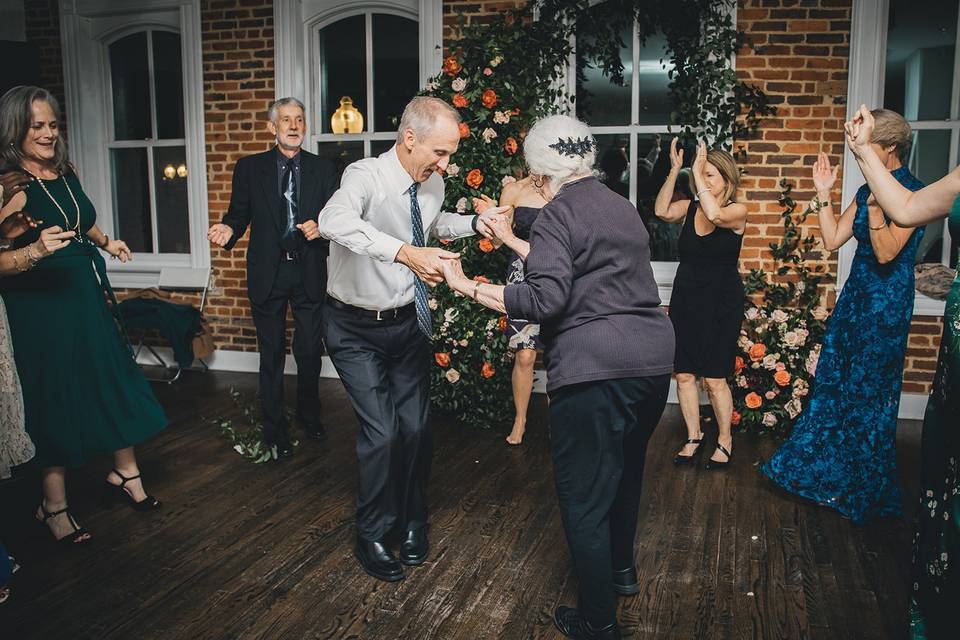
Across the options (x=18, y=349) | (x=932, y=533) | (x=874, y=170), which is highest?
(x=874, y=170)

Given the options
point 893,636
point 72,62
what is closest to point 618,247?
point 893,636

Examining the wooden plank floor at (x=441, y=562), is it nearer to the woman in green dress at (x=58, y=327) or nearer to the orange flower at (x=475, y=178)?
the woman in green dress at (x=58, y=327)

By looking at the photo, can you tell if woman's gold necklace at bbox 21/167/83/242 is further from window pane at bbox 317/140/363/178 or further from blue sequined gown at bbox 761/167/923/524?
blue sequined gown at bbox 761/167/923/524

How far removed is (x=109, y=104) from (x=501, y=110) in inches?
147

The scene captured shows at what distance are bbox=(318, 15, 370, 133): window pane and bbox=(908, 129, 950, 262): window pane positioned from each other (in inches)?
150

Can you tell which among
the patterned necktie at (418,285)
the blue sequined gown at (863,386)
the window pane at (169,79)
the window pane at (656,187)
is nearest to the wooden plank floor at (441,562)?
the blue sequined gown at (863,386)

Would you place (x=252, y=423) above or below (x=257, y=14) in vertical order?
below

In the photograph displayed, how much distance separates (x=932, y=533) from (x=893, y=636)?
27.3 inches

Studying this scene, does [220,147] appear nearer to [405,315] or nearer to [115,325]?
[115,325]

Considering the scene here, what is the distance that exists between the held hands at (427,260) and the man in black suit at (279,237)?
184 centimetres

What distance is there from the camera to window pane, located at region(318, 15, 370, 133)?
5.98 metres

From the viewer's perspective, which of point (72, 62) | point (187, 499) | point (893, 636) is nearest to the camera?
point (893, 636)

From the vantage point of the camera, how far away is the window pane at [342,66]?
5.98 m

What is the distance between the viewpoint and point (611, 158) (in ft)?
18.0
